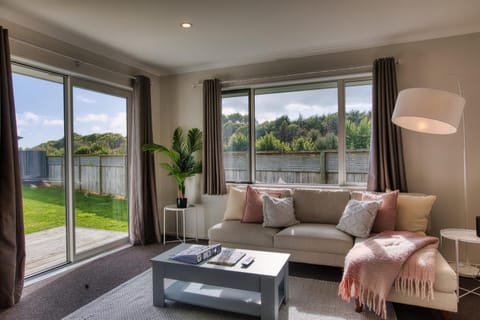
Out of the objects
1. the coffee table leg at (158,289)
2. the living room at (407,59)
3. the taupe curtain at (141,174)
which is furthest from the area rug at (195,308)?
the taupe curtain at (141,174)

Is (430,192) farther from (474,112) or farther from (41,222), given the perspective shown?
(41,222)

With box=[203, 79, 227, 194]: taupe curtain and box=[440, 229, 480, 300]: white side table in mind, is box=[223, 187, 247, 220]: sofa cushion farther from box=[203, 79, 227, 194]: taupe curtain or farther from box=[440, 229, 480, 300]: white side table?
box=[440, 229, 480, 300]: white side table

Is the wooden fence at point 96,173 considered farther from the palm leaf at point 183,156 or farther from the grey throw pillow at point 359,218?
the grey throw pillow at point 359,218

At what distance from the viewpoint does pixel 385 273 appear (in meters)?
2.19

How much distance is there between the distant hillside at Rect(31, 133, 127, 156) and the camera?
3.30 meters

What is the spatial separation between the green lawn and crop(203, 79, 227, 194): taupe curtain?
126cm

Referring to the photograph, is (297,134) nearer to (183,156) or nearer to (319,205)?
(319,205)

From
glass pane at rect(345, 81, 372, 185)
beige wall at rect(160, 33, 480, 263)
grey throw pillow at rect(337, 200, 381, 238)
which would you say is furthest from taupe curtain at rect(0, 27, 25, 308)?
glass pane at rect(345, 81, 372, 185)

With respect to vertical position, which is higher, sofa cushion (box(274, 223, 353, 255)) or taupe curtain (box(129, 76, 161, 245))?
taupe curtain (box(129, 76, 161, 245))

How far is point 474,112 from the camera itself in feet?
10.5

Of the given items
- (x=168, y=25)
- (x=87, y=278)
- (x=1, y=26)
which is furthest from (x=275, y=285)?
(x=1, y=26)

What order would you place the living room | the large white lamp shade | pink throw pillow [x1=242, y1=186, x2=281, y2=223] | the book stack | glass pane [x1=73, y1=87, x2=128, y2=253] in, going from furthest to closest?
glass pane [x1=73, y1=87, x2=128, y2=253], pink throw pillow [x1=242, y1=186, x2=281, y2=223], the living room, the book stack, the large white lamp shade

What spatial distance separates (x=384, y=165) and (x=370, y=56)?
1317mm

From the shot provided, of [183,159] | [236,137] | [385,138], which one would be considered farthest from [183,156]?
[385,138]
